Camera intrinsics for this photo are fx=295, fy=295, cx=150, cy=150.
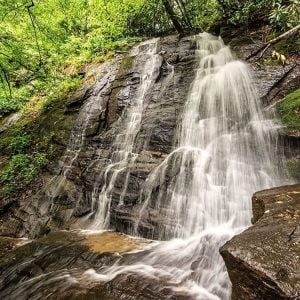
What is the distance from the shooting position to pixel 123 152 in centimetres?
770

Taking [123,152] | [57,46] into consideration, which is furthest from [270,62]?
[57,46]

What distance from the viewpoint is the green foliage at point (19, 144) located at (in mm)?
10167

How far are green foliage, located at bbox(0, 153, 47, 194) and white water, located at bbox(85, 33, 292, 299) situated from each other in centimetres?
320

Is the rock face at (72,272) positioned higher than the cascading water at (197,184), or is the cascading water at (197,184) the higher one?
the cascading water at (197,184)

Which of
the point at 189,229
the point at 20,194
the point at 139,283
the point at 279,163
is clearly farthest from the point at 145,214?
the point at 20,194

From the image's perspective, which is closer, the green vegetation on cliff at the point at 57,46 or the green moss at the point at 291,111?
the green moss at the point at 291,111

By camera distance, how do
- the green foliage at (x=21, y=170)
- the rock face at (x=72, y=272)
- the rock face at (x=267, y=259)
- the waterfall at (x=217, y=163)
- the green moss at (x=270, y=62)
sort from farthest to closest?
the green foliage at (x=21, y=170), the green moss at (x=270, y=62), the waterfall at (x=217, y=163), the rock face at (x=72, y=272), the rock face at (x=267, y=259)

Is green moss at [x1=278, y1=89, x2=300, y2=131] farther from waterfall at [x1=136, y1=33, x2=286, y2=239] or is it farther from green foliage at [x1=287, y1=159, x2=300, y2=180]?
green foliage at [x1=287, y1=159, x2=300, y2=180]

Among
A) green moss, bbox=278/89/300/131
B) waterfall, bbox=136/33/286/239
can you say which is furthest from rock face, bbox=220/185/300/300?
green moss, bbox=278/89/300/131

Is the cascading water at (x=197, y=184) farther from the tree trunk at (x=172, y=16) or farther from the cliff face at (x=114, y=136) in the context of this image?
the tree trunk at (x=172, y=16)

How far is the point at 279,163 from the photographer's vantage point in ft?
18.4

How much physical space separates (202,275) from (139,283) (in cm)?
84

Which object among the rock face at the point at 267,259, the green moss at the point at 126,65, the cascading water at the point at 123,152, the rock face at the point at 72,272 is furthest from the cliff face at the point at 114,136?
the rock face at the point at 267,259

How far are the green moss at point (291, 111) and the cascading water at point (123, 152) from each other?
3.48 meters
